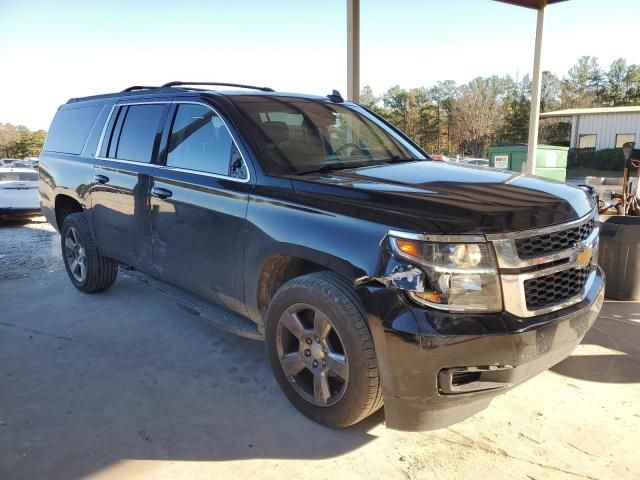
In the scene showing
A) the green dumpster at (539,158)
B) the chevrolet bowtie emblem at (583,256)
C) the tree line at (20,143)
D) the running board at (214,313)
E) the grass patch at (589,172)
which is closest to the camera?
the chevrolet bowtie emblem at (583,256)

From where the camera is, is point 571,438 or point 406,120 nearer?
point 571,438

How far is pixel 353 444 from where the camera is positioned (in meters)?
2.81

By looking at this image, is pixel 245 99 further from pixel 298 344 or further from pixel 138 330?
pixel 138 330

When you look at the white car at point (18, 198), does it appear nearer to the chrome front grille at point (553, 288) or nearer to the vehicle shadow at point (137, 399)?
the vehicle shadow at point (137, 399)

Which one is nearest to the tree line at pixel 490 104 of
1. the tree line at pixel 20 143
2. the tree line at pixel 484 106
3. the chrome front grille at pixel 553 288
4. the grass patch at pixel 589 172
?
the tree line at pixel 484 106

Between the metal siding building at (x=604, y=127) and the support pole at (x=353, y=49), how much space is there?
115ft

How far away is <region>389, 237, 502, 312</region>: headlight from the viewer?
92.4 inches

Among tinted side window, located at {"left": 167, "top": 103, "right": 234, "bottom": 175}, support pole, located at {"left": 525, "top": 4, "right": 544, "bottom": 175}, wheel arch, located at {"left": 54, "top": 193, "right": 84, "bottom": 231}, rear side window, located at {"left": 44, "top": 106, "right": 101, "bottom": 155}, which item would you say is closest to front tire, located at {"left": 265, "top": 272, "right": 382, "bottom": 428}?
tinted side window, located at {"left": 167, "top": 103, "right": 234, "bottom": 175}

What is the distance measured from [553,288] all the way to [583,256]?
367 millimetres

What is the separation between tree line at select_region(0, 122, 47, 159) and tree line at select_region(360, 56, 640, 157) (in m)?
43.1

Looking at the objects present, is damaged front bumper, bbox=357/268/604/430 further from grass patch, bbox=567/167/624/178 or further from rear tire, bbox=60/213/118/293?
grass patch, bbox=567/167/624/178

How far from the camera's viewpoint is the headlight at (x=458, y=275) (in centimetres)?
235

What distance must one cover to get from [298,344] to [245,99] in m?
1.82

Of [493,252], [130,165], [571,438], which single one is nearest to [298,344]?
[493,252]
